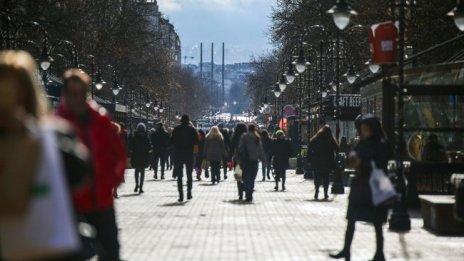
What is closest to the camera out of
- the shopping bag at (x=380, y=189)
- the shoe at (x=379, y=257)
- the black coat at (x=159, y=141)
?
the shopping bag at (x=380, y=189)

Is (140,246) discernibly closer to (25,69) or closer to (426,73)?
(25,69)

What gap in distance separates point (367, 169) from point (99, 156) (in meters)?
3.90

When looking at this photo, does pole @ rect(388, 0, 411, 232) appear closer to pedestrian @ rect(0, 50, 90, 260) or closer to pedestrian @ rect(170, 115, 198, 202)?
pedestrian @ rect(170, 115, 198, 202)

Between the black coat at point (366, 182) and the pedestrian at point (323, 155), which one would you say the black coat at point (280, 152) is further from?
the black coat at point (366, 182)

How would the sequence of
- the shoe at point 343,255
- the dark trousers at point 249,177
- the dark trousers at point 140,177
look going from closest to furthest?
the shoe at point 343,255, the dark trousers at point 249,177, the dark trousers at point 140,177

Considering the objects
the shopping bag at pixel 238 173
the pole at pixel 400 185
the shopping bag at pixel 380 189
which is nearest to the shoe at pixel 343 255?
the shopping bag at pixel 380 189

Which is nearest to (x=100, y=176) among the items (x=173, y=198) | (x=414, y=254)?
(x=414, y=254)

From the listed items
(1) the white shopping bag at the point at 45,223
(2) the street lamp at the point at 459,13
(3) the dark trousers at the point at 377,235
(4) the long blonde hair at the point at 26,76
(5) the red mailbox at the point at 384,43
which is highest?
(2) the street lamp at the point at 459,13

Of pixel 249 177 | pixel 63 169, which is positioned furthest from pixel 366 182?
pixel 249 177

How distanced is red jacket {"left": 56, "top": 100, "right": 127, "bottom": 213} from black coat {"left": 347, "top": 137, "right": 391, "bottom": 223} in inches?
143

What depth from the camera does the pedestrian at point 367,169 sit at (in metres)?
11.3

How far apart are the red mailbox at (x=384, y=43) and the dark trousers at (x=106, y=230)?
40.9 ft

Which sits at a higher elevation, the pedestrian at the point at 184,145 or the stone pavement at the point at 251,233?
the pedestrian at the point at 184,145

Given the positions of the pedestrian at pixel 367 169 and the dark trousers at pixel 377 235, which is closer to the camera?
the pedestrian at pixel 367 169
